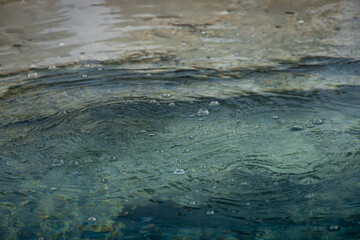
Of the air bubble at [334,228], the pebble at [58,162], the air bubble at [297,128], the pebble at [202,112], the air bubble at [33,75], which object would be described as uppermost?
the air bubble at [33,75]

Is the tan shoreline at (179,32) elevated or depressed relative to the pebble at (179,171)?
elevated

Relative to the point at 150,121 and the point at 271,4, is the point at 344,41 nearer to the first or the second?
the point at 271,4

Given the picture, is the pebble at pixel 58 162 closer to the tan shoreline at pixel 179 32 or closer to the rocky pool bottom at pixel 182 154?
the rocky pool bottom at pixel 182 154

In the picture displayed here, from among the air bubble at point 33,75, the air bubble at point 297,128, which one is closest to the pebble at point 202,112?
the air bubble at point 297,128

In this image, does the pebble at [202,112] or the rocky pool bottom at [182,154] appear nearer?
the rocky pool bottom at [182,154]

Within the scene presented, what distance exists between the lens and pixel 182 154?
249 centimetres

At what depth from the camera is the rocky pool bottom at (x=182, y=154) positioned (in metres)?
1.96

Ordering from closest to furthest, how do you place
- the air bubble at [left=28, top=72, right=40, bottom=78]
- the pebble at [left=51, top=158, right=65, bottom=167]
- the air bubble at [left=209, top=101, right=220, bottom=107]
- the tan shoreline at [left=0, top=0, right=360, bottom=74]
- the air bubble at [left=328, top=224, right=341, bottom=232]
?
the air bubble at [left=328, top=224, right=341, bottom=232] < the pebble at [left=51, top=158, right=65, bottom=167] < the air bubble at [left=209, top=101, right=220, bottom=107] < the air bubble at [left=28, top=72, right=40, bottom=78] < the tan shoreline at [left=0, top=0, right=360, bottom=74]

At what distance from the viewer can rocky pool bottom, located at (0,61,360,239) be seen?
6.43 ft

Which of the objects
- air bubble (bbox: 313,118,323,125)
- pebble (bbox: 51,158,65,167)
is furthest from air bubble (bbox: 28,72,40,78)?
air bubble (bbox: 313,118,323,125)

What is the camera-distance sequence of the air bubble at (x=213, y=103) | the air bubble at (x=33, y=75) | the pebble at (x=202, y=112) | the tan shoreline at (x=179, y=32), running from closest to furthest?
the pebble at (x=202, y=112), the air bubble at (x=213, y=103), the air bubble at (x=33, y=75), the tan shoreline at (x=179, y=32)

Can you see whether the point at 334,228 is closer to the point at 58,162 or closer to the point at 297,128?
the point at 297,128

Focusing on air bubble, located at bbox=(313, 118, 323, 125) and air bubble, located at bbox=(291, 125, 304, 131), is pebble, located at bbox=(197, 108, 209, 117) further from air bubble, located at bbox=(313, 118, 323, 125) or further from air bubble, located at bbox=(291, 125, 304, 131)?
air bubble, located at bbox=(313, 118, 323, 125)

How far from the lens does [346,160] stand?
235cm
